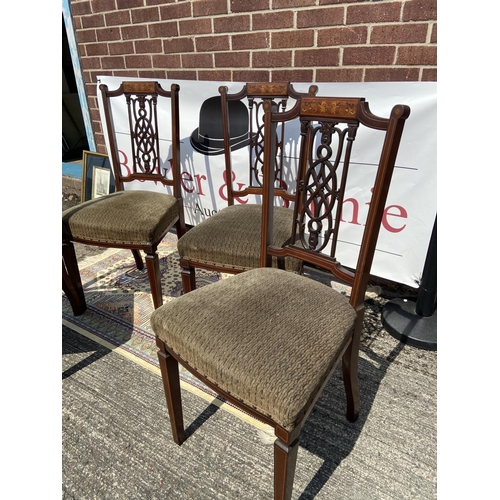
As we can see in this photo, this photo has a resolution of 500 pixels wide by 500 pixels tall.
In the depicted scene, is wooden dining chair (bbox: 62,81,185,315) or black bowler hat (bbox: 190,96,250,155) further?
black bowler hat (bbox: 190,96,250,155)

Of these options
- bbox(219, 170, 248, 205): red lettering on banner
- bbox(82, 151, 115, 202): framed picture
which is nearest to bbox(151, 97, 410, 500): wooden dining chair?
bbox(219, 170, 248, 205): red lettering on banner

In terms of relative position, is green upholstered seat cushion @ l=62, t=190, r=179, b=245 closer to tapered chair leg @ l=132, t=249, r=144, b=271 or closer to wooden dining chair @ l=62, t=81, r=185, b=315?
wooden dining chair @ l=62, t=81, r=185, b=315

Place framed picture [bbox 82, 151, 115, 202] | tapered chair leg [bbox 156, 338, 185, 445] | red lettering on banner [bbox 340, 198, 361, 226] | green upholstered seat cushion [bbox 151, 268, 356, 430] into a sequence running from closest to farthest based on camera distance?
green upholstered seat cushion [bbox 151, 268, 356, 430] → tapered chair leg [bbox 156, 338, 185, 445] → red lettering on banner [bbox 340, 198, 361, 226] → framed picture [bbox 82, 151, 115, 202]

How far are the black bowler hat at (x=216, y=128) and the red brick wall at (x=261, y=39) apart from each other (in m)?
0.18

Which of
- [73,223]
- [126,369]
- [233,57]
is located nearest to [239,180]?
[233,57]

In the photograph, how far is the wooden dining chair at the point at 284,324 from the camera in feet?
2.83

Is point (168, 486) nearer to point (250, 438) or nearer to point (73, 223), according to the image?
point (250, 438)

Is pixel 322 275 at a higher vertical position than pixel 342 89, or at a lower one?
lower

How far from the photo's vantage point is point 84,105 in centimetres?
305

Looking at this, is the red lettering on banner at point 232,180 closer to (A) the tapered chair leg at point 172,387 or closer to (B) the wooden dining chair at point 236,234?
(B) the wooden dining chair at point 236,234

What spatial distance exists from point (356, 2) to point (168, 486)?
216 cm

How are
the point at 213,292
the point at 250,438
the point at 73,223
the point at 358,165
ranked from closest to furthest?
A: the point at 213,292 < the point at 250,438 < the point at 73,223 < the point at 358,165

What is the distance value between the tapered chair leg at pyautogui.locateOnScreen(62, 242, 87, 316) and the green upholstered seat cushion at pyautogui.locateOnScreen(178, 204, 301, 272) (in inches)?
25.4

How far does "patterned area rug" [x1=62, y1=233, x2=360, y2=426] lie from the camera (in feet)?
5.58
